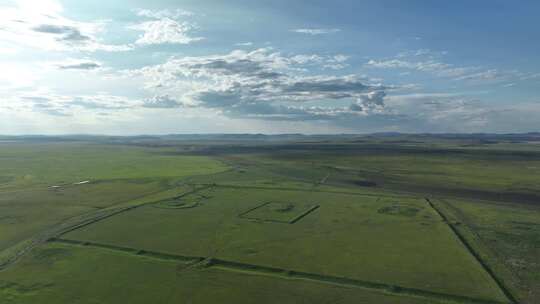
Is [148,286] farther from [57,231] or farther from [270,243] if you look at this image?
[57,231]

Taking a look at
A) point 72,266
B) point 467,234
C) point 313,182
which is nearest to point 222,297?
point 72,266

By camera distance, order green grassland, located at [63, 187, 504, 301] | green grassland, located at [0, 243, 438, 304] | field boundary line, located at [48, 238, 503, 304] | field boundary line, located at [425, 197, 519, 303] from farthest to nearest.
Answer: green grassland, located at [63, 187, 504, 301] → field boundary line, located at [425, 197, 519, 303] → field boundary line, located at [48, 238, 503, 304] → green grassland, located at [0, 243, 438, 304]

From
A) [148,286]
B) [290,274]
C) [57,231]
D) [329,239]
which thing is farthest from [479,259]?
[57,231]

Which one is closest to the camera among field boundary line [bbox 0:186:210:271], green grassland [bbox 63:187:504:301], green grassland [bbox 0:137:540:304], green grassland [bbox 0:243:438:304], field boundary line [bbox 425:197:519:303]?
green grassland [bbox 0:243:438:304]

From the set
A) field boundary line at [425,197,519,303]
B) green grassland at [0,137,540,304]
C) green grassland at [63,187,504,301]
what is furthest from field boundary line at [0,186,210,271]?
field boundary line at [425,197,519,303]

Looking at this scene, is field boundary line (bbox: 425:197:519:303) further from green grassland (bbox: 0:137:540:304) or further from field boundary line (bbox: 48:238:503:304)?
field boundary line (bbox: 48:238:503:304)

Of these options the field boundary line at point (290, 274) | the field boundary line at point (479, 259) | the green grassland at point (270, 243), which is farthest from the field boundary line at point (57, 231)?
the field boundary line at point (479, 259)

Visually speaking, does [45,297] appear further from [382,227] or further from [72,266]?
[382,227]
